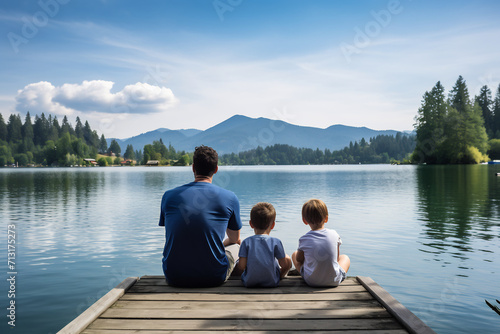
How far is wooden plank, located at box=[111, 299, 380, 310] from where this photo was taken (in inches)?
175

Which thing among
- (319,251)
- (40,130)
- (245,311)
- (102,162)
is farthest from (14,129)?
(245,311)

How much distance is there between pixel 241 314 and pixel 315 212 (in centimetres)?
180

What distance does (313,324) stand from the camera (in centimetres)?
398

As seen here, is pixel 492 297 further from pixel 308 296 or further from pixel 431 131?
pixel 431 131

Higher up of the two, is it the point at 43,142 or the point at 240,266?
the point at 43,142

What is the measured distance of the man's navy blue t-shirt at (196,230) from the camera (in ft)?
15.7

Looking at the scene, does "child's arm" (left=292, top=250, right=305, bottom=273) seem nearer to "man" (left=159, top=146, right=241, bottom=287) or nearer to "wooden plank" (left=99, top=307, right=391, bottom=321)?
"man" (left=159, top=146, right=241, bottom=287)

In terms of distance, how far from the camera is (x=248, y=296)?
4.84m

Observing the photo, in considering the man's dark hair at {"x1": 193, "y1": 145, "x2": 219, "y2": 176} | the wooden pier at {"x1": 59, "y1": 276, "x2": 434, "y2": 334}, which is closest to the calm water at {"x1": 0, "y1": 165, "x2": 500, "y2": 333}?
the wooden pier at {"x1": 59, "y1": 276, "x2": 434, "y2": 334}

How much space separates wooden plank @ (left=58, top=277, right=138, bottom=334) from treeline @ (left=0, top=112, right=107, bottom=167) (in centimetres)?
16925

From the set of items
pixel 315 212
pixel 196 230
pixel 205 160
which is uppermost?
pixel 205 160

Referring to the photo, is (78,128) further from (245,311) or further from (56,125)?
(245,311)

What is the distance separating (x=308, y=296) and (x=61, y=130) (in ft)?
688

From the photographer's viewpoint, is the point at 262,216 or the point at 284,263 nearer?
the point at 262,216
